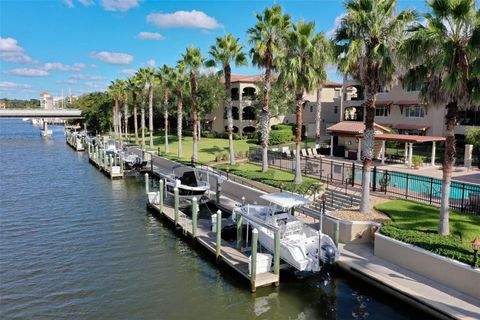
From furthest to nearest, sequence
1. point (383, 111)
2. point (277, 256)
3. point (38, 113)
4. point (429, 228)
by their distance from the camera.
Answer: point (38, 113) → point (383, 111) → point (429, 228) → point (277, 256)

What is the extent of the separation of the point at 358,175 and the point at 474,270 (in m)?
14.4

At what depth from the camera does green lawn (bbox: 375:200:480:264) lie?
1473 cm

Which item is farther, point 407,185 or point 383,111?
point 383,111

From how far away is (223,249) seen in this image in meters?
18.9

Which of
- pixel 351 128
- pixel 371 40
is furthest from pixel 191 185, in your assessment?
pixel 351 128

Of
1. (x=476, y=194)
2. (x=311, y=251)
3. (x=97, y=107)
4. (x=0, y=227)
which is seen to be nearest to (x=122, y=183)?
(x=0, y=227)

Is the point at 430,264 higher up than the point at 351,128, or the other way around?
the point at 351,128

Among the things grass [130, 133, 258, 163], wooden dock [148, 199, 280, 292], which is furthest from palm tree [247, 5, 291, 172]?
grass [130, 133, 258, 163]

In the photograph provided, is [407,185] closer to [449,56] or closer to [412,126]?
[449,56]

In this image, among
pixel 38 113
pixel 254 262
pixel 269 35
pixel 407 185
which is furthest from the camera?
pixel 38 113

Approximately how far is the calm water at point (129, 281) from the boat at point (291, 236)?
3.54 ft

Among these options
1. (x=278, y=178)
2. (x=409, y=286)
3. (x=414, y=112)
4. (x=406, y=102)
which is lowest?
(x=409, y=286)

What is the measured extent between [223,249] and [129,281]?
14.6ft

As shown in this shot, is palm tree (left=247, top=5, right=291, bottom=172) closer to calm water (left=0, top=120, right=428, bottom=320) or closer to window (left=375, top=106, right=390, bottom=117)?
calm water (left=0, top=120, right=428, bottom=320)
